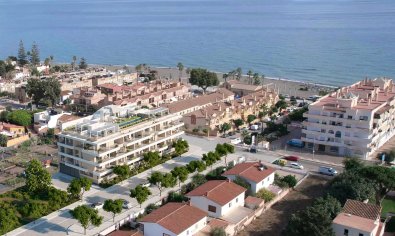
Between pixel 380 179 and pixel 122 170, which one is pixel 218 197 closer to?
pixel 122 170

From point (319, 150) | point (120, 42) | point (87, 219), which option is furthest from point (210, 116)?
point (120, 42)

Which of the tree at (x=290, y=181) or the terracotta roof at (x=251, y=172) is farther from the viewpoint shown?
the tree at (x=290, y=181)

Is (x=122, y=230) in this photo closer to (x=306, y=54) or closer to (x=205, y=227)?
(x=205, y=227)

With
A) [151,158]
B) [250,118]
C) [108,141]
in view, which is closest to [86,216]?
[108,141]

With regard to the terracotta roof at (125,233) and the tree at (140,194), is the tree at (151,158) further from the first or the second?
the terracotta roof at (125,233)

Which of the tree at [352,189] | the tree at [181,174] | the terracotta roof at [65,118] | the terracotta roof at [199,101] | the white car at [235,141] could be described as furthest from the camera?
the terracotta roof at [199,101]

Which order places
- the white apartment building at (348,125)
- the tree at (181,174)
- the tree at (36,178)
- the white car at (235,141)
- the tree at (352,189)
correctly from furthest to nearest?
1. the white car at (235,141)
2. the white apartment building at (348,125)
3. the tree at (181,174)
4. the tree at (36,178)
5. the tree at (352,189)

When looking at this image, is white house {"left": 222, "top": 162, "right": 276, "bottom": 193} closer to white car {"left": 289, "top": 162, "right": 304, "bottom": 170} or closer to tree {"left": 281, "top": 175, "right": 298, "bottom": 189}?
tree {"left": 281, "top": 175, "right": 298, "bottom": 189}

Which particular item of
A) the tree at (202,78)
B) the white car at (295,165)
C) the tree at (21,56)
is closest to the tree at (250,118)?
the white car at (295,165)
